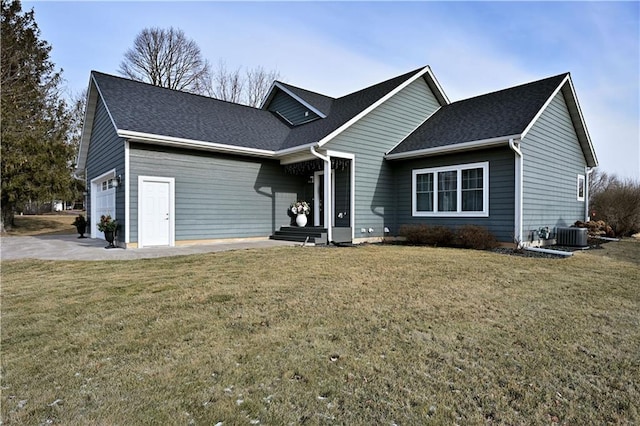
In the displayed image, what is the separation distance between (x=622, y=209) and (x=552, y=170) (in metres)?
5.87

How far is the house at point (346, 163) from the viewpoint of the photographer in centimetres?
987

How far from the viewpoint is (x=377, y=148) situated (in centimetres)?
1208

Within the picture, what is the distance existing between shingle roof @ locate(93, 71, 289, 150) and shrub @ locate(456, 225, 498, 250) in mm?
6664

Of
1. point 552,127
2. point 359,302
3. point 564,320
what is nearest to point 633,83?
point 552,127

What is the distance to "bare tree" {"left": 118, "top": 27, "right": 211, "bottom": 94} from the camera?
26547 mm

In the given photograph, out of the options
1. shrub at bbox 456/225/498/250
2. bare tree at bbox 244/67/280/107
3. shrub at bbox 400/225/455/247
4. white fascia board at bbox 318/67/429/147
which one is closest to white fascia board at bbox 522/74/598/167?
shrub at bbox 456/225/498/250

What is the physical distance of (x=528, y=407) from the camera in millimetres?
2217

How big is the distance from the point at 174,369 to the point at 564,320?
12.6 ft

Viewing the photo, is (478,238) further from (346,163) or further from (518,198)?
(346,163)

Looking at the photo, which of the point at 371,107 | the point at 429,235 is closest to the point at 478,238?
the point at 429,235

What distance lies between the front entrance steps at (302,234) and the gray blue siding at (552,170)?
566 cm

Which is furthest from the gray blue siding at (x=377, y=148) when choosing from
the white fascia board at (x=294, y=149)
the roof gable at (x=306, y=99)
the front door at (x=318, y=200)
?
the roof gable at (x=306, y=99)

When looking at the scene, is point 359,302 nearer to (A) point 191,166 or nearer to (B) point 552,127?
(A) point 191,166

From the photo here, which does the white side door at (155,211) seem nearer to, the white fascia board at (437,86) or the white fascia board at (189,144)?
the white fascia board at (189,144)
